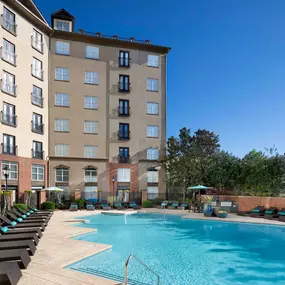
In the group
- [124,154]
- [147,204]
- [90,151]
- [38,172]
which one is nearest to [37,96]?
[38,172]

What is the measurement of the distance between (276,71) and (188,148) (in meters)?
18.5

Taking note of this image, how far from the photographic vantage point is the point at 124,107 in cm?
3591

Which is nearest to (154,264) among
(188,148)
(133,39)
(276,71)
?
(276,71)

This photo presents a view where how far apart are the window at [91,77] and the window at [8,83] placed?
8.96 metres

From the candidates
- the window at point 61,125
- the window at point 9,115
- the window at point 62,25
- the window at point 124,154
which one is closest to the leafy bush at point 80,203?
the window at point 124,154

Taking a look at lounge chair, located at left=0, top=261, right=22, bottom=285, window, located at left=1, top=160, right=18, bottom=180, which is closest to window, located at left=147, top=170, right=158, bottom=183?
window, located at left=1, top=160, right=18, bottom=180

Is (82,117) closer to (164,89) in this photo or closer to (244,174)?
(164,89)

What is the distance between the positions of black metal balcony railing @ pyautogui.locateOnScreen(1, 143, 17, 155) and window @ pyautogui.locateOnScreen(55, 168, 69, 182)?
20.2 ft

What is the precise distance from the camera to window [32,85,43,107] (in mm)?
30734

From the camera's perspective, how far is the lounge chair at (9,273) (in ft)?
21.4

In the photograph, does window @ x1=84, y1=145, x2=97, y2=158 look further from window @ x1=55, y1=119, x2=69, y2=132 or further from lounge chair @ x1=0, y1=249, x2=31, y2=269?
lounge chair @ x1=0, y1=249, x2=31, y2=269

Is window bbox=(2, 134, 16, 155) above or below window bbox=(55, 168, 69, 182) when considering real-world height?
above

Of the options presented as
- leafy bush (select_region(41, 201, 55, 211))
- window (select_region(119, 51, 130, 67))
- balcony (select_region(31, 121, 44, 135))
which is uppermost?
window (select_region(119, 51, 130, 67))

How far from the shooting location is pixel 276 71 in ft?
70.6
